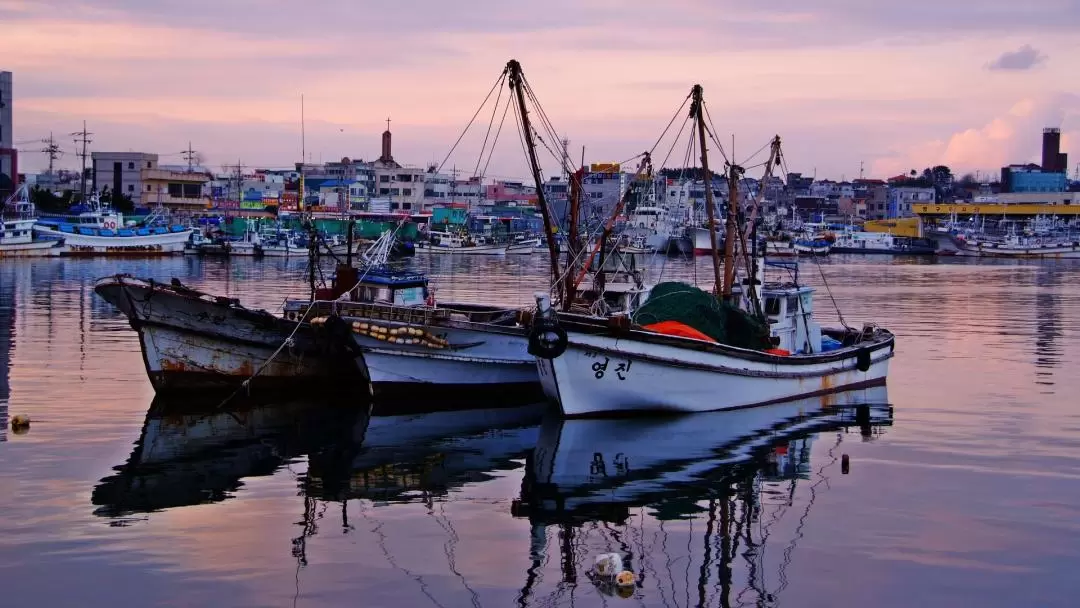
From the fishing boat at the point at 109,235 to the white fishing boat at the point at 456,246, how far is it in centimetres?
2526

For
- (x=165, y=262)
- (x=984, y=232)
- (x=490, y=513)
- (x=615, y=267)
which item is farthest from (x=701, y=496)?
(x=984, y=232)

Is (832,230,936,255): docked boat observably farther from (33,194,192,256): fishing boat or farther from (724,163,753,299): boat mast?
(724,163,753,299): boat mast

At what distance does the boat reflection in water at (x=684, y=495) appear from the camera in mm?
14188

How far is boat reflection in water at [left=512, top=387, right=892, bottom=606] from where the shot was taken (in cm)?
1419

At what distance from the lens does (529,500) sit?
1783cm

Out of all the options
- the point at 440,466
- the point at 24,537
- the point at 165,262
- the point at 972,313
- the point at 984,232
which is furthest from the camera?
the point at 984,232

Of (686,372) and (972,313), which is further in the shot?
(972,313)

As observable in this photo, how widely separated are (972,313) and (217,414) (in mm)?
37691

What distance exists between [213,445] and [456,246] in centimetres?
10477

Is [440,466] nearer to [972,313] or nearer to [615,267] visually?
[615,267]

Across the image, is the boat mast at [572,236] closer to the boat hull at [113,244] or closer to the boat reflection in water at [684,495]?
the boat reflection in water at [684,495]

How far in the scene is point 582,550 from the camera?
15141 mm

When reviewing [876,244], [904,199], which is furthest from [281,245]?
[904,199]

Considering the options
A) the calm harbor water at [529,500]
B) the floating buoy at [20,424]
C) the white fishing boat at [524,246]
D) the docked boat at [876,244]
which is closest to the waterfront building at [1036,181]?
the docked boat at [876,244]
